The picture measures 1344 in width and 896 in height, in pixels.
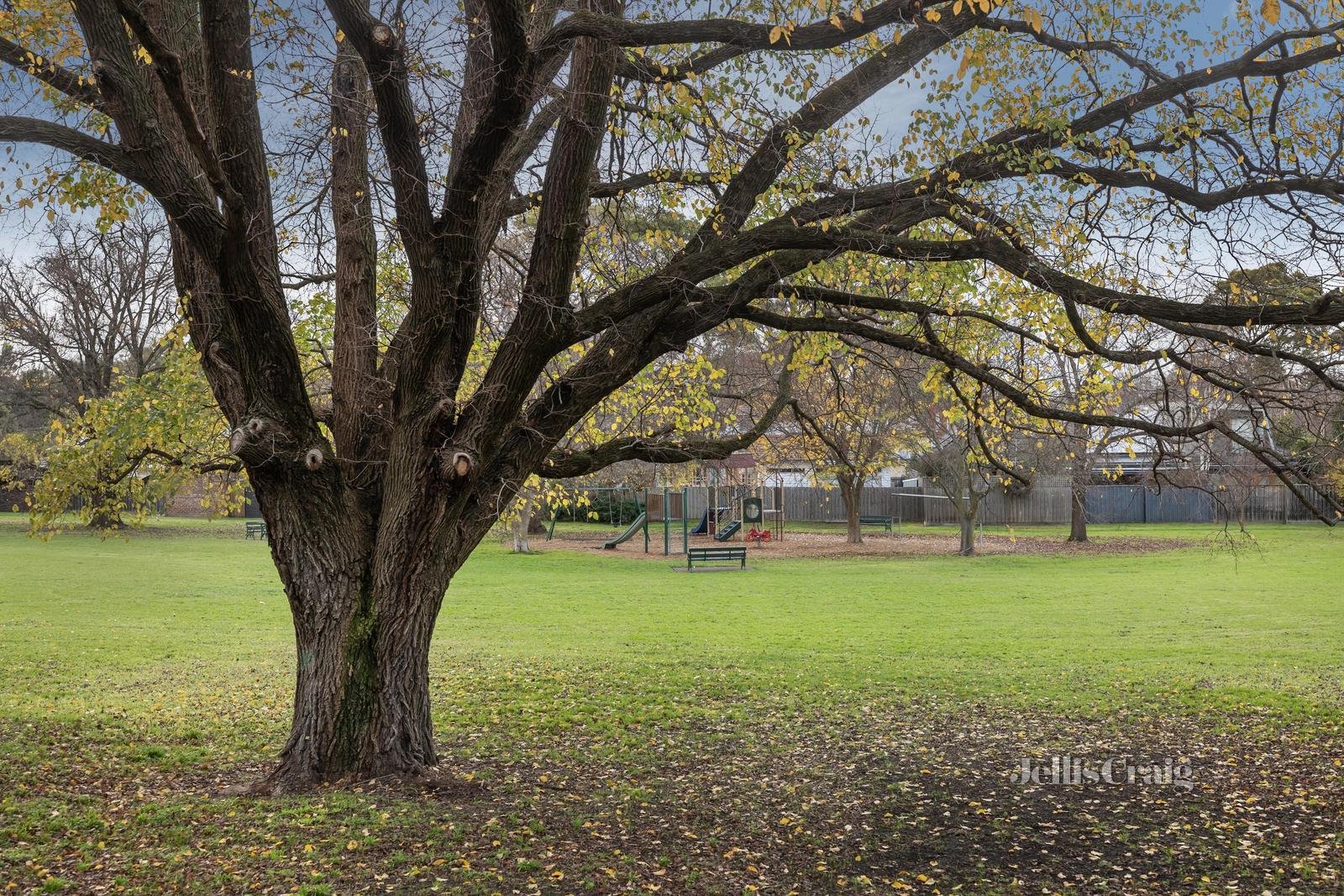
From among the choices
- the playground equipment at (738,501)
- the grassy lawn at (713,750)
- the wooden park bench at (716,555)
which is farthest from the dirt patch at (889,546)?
the grassy lawn at (713,750)

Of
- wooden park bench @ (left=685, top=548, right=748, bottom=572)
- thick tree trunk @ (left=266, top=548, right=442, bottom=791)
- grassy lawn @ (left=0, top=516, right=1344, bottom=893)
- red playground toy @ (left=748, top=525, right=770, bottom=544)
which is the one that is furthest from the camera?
red playground toy @ (left=748, top=525, right=770, bottom=544)

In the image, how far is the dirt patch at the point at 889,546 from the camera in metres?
31.5

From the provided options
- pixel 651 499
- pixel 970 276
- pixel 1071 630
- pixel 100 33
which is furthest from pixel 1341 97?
pixel 651 499

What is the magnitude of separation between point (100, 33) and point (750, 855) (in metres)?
5.92

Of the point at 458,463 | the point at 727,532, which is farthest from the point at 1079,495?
the point at 458,463

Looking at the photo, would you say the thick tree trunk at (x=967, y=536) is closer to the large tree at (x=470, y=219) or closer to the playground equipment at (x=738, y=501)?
the playground equipment at (x=738, y=501)

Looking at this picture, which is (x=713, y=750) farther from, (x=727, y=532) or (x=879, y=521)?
(x=879, y=521)

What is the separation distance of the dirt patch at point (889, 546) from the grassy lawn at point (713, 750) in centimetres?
1253

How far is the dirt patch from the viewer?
3155 centimetres

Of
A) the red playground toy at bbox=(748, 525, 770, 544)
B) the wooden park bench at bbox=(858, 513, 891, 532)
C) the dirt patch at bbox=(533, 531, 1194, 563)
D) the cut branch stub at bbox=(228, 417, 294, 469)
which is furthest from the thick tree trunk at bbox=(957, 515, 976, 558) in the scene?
the cut branch stub at bbox=(228, 417, 294, 469)

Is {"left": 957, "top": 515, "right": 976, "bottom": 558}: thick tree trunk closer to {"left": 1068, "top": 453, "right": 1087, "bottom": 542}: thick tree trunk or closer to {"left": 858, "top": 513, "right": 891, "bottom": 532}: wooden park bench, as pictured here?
{"left": 1068, "top": 453, "right": 1087, "bottom": 542}: thick tree trunk

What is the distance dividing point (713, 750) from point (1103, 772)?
115 inches

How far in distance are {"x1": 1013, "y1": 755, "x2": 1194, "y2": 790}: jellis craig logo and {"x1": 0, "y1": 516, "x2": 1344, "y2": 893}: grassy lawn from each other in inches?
5.4

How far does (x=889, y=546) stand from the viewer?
34.4 meters
